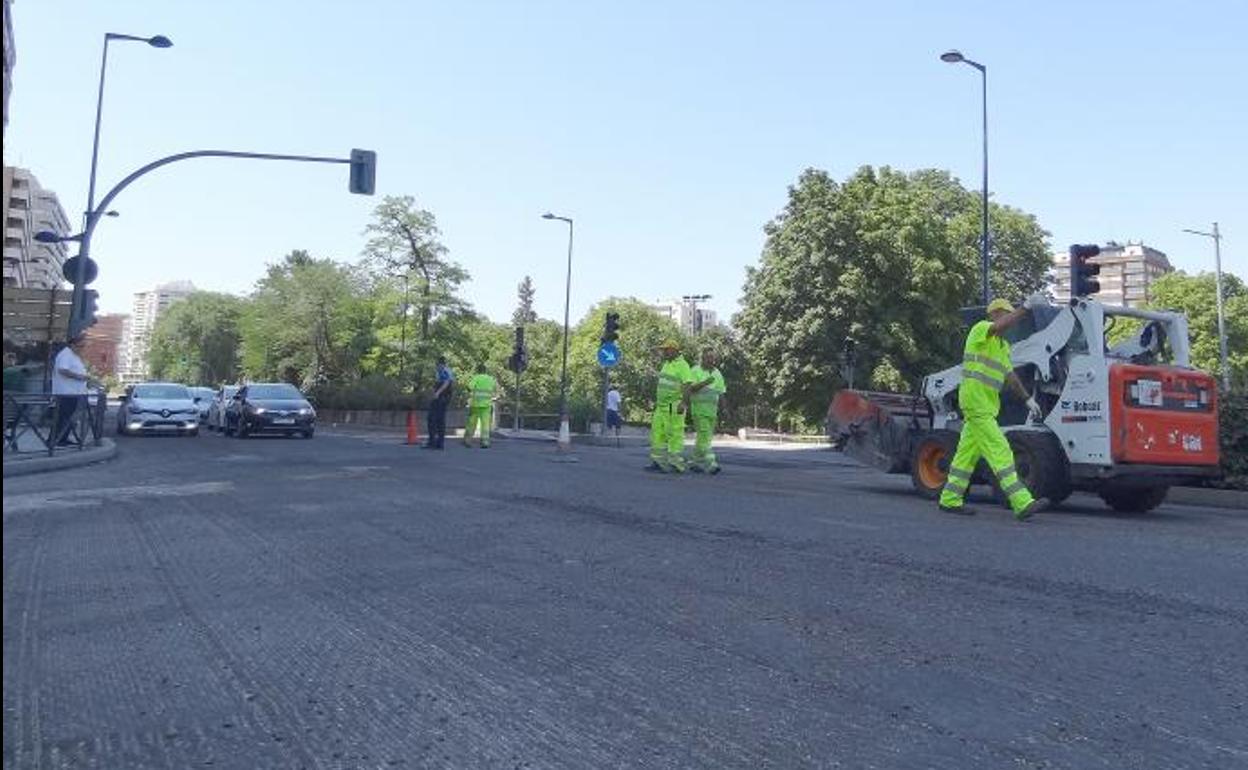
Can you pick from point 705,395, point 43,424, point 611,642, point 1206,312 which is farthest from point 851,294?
point 1206,312

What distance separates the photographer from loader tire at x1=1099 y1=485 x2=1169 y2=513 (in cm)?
1084

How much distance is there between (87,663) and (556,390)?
3197 inches

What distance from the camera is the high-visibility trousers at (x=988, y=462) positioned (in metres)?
8.63

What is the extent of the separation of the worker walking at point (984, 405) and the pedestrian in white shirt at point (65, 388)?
43.7ft

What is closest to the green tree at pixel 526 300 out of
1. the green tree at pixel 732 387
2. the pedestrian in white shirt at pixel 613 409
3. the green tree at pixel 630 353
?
the green tree at pixel 630 353

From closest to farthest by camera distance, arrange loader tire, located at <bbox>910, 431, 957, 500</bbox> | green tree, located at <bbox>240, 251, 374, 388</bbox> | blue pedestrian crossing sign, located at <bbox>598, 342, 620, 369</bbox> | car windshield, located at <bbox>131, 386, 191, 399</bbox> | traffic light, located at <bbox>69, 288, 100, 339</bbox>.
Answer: loader tire, located at <bbox>910, 431, 957, 500</bbox>, traffic light, located at <bbox>69, 288, 100, 339</bbox>, car windshield, located at <bbox>131, 386, 191, 399</bbox>, blue pedestrian crossing sign, located at <bbox>598, 342, 620, 369</bbox>, green tree, located at <bbox>240, 251, 374, 388</bbox>

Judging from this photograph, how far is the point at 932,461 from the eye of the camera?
1147cm

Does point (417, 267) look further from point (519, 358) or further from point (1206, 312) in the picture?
point (1206, 312)

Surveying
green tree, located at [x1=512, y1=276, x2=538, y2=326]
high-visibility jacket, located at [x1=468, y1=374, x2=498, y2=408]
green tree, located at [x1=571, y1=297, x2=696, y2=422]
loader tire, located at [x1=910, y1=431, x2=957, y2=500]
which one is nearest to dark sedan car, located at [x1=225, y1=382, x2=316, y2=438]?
high-visibility jacket, located at [x1=468, y1=374, x2=498, y2=408]

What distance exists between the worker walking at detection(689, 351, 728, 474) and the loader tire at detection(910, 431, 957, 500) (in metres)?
3.66

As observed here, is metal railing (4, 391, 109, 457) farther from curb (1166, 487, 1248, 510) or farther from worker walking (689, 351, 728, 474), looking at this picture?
curb (1166, 487, 1248, 510)

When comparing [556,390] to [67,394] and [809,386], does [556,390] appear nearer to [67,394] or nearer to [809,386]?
[809,386]

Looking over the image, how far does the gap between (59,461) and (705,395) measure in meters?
9.35

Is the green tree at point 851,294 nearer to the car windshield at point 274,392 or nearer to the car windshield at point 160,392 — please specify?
the car windshield at point 274,392
